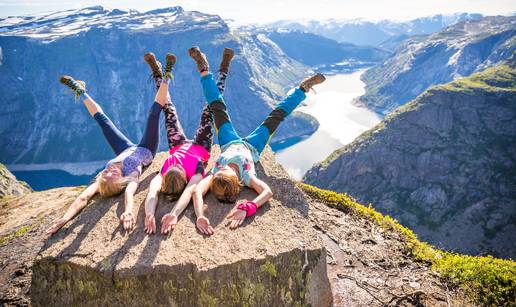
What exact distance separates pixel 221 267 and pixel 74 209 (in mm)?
4503

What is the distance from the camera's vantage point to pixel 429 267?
806cm

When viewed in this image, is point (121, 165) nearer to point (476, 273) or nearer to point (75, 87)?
point (75, 87)

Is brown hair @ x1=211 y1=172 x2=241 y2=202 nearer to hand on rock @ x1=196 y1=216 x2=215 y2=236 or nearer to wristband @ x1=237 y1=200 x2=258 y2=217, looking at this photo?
wristband @ x1=237 y1=200 x2=258 y2=217

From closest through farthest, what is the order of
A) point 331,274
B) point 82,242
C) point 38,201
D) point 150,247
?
point 150,247, point 82,242, point 331,274, point 38,201

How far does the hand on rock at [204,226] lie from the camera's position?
23.9 ft

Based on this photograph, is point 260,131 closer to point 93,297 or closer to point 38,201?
point 93,297

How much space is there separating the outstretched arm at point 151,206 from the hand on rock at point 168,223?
225 millimetres

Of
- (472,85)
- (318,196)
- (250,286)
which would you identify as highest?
(250,286)

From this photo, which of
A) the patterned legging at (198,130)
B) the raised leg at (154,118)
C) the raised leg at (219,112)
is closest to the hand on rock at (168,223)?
the raised leg at (219,112)

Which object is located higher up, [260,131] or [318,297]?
[260,131]

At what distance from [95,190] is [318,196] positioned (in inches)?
268

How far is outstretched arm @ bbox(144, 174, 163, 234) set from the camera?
7.50 meters

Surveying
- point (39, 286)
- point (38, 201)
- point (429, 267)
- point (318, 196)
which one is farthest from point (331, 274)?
point (38, 201)

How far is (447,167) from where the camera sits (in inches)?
6029
